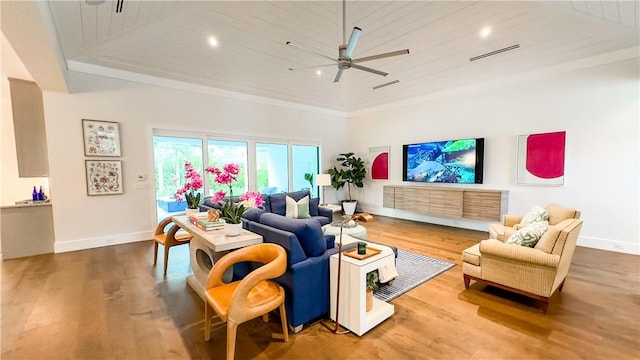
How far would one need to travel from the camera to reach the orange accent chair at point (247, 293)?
1.80m

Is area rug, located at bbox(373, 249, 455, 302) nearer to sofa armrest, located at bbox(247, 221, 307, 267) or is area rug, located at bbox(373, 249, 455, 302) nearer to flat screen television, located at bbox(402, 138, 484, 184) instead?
sofa armrest, located at bbox(247, 221, 307, 267)

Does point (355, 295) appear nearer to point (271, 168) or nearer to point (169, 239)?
point (169, 239)

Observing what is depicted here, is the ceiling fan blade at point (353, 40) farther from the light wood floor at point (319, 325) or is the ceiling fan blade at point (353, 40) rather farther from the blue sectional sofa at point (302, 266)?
the light wood floor at point (319, 325)

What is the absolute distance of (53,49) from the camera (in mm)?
2930

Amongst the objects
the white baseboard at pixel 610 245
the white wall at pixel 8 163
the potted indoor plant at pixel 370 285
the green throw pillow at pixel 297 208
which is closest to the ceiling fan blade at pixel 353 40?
the potted indoor plant at pixel 370 285

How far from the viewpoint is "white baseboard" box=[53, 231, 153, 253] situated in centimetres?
433

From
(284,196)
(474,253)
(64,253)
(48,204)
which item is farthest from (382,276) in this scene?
(48,204)

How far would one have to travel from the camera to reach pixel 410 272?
3475mm

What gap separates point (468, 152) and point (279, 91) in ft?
14.8

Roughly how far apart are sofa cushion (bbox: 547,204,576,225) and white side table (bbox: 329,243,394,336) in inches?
100

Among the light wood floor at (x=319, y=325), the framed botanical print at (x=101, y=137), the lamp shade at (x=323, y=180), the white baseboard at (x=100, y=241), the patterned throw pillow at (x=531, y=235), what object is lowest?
the light wood floor at (x=319, y=325)

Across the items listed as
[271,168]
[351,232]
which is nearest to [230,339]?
[351,232]

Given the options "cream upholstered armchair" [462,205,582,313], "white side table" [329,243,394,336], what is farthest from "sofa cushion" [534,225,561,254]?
"white side table" [329,243,394,336]

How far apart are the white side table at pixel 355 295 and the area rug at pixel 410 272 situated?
54cm
